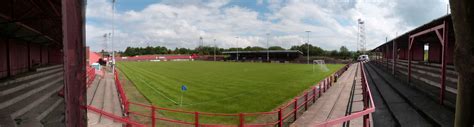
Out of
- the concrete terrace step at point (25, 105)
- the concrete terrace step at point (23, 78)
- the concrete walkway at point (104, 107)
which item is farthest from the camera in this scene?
the concrete walkway at point (104, 107)

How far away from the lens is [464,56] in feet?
4.57

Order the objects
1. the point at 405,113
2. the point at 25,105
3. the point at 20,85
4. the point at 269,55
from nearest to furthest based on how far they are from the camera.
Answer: the point at 25,105
the point at 20,85
the point at 405,113
the point at 269,55

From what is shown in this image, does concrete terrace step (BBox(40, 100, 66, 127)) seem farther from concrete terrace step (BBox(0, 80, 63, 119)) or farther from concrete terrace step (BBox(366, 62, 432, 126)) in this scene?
concrete terrace step (BBox(366, 62, 432, 126))

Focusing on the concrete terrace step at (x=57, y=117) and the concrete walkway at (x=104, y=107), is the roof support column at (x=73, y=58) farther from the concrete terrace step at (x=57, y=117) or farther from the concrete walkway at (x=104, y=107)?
the concrete walkway at (x=104, y=107)

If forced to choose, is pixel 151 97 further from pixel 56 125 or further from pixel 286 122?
pixel 56 125

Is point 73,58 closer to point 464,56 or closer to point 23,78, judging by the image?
point 464,56

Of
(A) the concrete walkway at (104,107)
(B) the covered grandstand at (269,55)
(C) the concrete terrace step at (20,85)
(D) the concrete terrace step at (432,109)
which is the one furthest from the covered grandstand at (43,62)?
(B) the covered grandstand at (269,55)

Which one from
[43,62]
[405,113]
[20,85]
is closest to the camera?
[43,62]

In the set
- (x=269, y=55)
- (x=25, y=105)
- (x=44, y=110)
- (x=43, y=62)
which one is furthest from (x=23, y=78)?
(x=269, y=55)

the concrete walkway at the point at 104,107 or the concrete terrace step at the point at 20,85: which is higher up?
the concrete terrace step at the point at 20,85

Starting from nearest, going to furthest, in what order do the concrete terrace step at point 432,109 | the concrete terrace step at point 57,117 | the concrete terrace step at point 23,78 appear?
the concrete terrace step at point 57,117 → the concrete terrace step at point 23,78 → the concrete terrace step at point 432,109

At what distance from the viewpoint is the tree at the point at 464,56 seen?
133 cm

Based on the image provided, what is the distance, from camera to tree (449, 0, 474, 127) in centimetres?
133

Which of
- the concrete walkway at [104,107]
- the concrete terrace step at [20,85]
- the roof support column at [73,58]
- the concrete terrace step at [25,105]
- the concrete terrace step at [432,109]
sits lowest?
the concrete walkway at [104,107]
